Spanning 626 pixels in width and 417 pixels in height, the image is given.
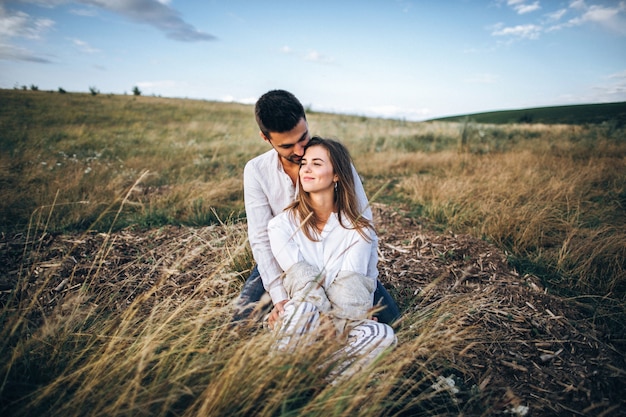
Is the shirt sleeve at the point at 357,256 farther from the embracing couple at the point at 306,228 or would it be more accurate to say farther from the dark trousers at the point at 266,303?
the dark trousers at the point at 266,303

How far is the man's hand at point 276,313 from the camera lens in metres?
1.92

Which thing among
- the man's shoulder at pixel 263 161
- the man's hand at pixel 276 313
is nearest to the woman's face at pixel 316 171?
the man's shoulder at pixel 263 161

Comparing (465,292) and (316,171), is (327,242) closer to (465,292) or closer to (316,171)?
(316,171)

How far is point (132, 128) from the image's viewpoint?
1412 centimetres

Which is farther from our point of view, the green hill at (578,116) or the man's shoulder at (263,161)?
the green hill at (578,116)

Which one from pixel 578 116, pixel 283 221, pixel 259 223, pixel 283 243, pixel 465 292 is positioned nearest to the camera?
pixel 283 243

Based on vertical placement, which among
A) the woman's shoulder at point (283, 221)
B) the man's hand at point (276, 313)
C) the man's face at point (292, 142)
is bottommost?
the man's hand at point (276, 313)

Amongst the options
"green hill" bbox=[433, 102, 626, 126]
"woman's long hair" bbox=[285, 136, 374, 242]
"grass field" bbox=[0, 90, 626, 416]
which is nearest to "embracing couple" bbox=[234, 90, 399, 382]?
"woman's long hair" bbox=[285, 136, 374, 242]

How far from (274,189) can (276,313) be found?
1.01 meters

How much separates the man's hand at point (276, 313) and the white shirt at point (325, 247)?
9.8 inches

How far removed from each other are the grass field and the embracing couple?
0.32 metres

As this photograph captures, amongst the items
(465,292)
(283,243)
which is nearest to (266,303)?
(283,243)

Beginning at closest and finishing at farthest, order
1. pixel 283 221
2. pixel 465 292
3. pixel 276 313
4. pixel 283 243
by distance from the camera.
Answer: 1. pixel 276 313
2. pixel 283 243
3. pixel 283 221
4. pixel 465 292

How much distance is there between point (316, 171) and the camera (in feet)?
6.97
